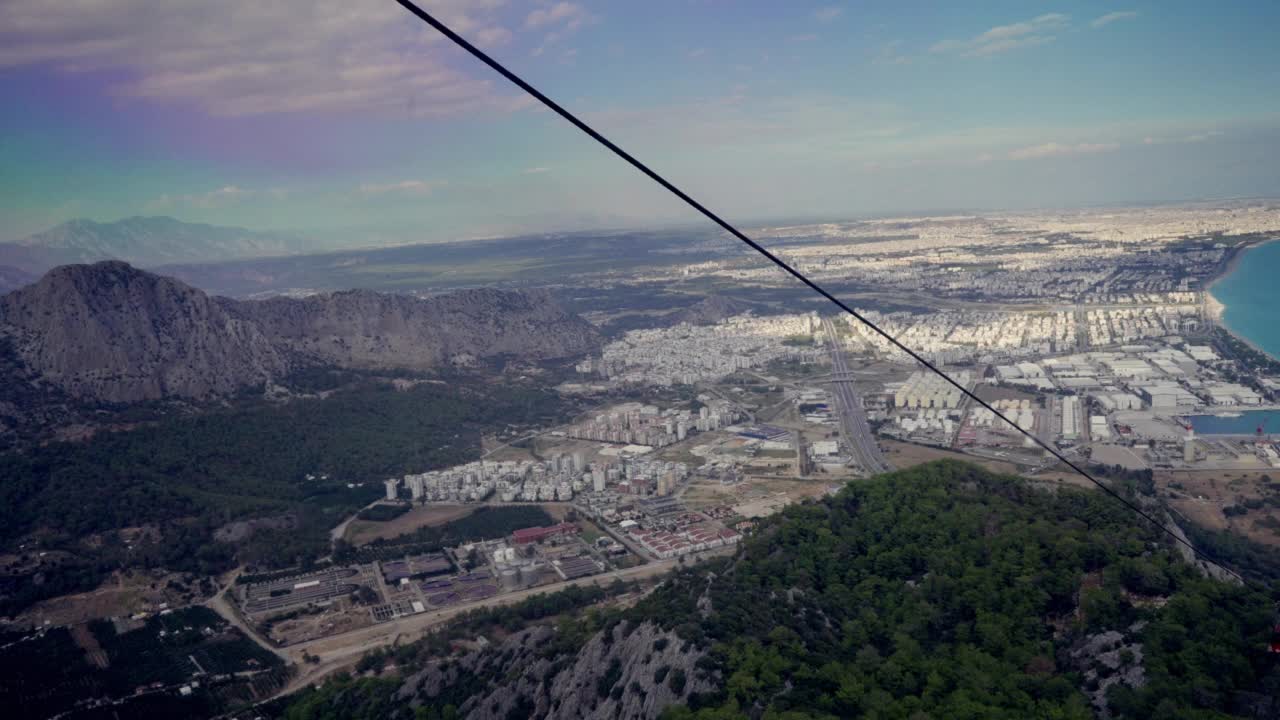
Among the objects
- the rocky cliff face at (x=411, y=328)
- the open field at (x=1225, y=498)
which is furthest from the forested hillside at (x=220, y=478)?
the open field at (x=1225, y=498)

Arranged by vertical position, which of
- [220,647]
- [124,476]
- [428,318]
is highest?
[428,318]

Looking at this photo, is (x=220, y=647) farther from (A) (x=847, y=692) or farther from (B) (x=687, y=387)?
(B) (x=687, y=387)

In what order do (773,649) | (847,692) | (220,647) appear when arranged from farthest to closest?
(220,647)
(773,649)
(847,692)

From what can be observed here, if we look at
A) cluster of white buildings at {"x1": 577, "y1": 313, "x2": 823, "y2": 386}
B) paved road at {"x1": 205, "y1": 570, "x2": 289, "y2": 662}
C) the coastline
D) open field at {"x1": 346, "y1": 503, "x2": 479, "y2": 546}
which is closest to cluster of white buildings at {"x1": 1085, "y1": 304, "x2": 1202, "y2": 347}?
the coastline

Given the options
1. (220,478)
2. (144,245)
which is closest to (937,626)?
(220,478)

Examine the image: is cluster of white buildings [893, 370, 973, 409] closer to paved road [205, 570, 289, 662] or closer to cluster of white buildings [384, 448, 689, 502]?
cluster of white buildings [384, 448, 689, 502]

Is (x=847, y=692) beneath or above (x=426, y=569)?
above

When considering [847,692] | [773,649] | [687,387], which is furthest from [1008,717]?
[687,387]
